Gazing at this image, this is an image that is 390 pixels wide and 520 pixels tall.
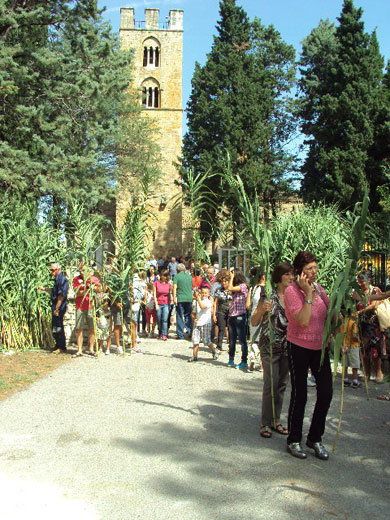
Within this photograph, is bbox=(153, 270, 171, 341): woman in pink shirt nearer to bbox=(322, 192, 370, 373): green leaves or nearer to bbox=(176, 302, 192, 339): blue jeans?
bbox=(176, 302, 192, 339): blue jeans

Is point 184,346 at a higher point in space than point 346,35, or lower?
lower

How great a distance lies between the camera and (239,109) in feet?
108

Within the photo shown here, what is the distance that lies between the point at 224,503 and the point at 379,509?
1067 mm

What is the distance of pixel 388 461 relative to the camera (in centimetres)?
469

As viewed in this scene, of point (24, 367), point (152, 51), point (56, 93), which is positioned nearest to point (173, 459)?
point (24, 367)

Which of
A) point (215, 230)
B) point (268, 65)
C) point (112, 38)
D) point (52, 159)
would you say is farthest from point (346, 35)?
point (215, 230)

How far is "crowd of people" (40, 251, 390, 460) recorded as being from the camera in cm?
466

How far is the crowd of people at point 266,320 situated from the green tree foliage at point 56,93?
4.97 meters

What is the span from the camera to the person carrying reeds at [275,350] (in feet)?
17.6

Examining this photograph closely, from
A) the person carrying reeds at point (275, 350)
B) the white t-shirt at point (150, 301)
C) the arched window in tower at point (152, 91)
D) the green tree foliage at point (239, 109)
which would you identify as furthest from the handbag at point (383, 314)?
the arched window in tower at point (152, 91)

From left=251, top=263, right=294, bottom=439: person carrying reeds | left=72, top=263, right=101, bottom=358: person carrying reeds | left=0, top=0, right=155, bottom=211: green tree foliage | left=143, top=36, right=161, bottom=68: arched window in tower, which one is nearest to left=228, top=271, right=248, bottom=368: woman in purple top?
left=72, top=263, right=101, bottom=358: person carrying reeds

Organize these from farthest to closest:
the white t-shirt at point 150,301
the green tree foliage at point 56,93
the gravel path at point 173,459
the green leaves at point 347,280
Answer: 1. the green tree foliage at point 56,93
2. the white t-shirt at point 150,301
3. the green leaves at point 347,280
4. the gravel path at point 173,459

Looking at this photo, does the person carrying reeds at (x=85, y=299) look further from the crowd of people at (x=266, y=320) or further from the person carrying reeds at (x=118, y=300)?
the person carrying reeds at (x=118, y=300)

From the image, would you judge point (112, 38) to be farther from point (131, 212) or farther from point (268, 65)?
point (268, 65)
